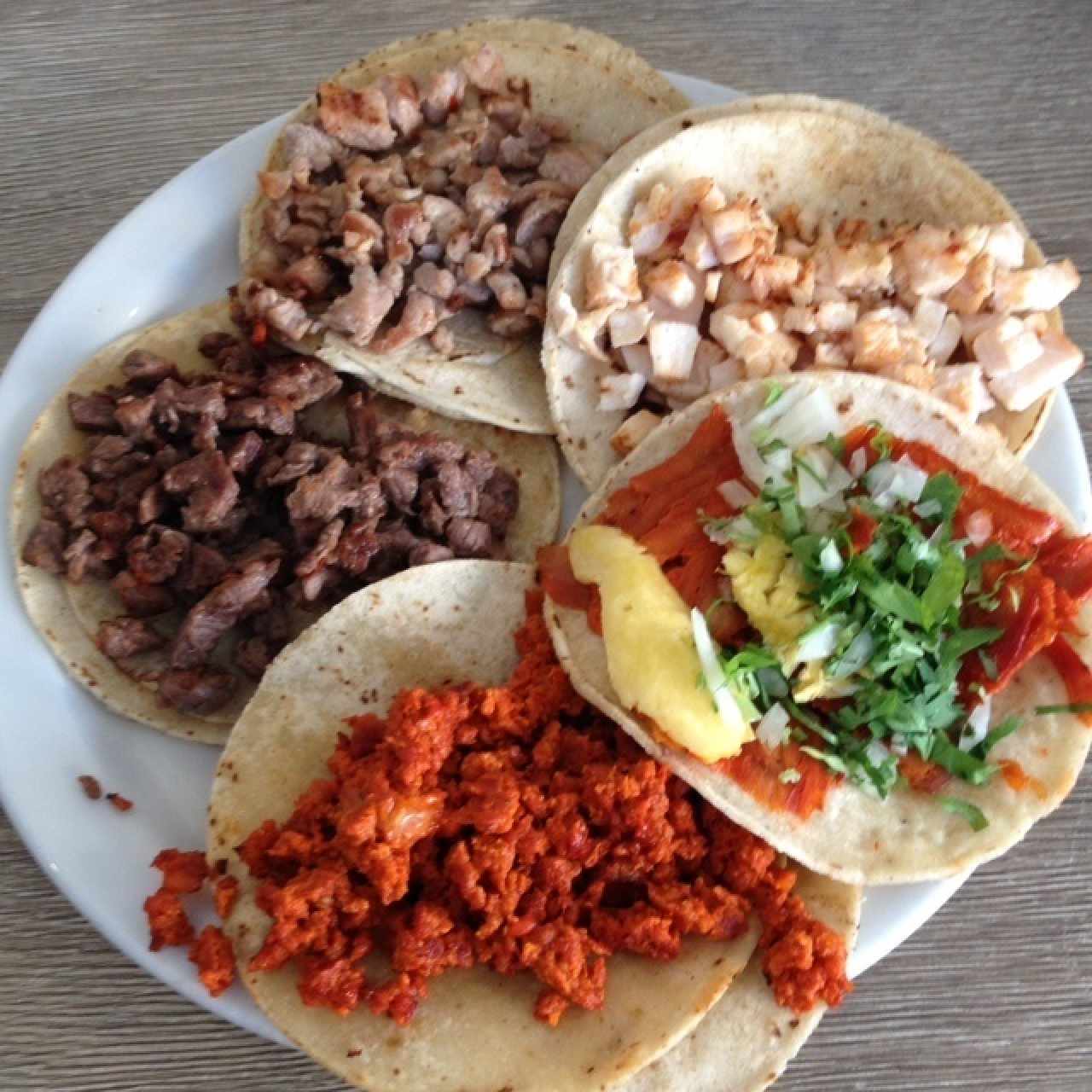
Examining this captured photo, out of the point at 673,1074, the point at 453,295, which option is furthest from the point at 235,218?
the point at 673,1074

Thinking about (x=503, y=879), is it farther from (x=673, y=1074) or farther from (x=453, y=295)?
(x=453, y=295)

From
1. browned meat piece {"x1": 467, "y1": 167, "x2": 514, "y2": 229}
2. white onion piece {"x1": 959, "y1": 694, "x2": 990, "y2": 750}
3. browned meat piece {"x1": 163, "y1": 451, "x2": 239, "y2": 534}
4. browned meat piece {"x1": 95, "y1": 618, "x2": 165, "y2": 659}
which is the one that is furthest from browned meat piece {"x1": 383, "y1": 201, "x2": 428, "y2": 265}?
white onion piece {"x1": 959, "y1": 694, "x2": 990, "y2": 750}

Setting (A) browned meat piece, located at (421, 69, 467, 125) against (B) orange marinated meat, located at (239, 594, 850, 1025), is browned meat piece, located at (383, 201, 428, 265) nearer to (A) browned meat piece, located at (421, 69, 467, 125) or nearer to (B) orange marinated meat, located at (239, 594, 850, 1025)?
(A) browned meat piece, located at (421, 69, 467, 125)

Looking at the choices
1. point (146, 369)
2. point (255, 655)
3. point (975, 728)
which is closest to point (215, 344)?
point (146, 369)

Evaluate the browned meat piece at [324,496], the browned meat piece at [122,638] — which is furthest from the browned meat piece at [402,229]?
the browned meat piece at [122,638]

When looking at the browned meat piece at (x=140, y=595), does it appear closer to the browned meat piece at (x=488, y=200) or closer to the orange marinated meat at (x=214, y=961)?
the orange marinated meat at (x=214, y=961)
